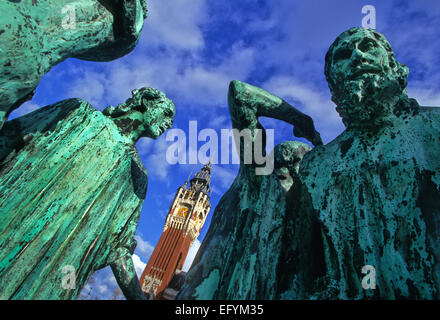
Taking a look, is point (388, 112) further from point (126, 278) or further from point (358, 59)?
point (126, 278)

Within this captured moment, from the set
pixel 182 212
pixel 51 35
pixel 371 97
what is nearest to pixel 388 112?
pixel 371 97

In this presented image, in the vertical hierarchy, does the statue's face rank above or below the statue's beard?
above

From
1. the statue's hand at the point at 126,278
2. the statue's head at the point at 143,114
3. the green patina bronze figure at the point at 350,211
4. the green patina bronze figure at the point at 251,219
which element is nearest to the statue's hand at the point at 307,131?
the green patina bronze figure at the point at 251,219

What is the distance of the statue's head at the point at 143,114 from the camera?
214cm

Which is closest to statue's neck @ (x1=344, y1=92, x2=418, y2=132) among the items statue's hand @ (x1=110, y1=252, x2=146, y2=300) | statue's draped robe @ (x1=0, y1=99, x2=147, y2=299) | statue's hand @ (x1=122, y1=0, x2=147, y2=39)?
statue's hand @ (x1=122, y1=0, x2=147, y2=39)

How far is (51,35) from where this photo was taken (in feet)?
4.08

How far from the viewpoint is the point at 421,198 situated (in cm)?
104

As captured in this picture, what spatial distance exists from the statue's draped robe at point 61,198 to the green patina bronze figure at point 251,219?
2.25ft

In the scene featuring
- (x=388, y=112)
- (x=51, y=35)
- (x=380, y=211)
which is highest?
(x=388, y=112)

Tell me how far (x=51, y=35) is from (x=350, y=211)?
Result: 1.52m

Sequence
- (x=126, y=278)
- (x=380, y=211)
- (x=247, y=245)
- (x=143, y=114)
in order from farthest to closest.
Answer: (x=143, y=114), (x=126, y=278), (x=247, y=245), (x=380, y=211)

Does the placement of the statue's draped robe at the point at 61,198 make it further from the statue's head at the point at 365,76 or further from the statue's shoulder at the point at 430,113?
the statue's shoulder at the point at 430,113

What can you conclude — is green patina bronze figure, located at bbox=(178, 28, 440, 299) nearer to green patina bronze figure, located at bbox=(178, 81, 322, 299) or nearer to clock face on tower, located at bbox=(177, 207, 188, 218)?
green patina bronze figure, located at bbox=(178, 81, 322, 299)

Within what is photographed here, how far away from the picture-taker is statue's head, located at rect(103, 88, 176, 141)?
7.02 ft
